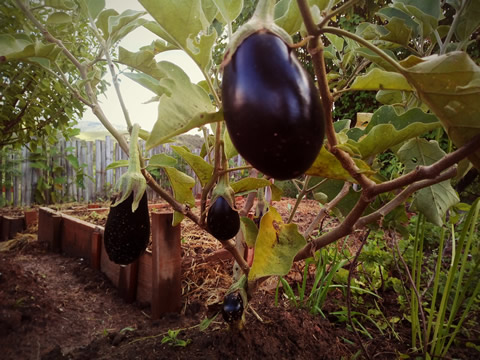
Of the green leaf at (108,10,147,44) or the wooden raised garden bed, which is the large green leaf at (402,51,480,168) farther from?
the wooden raised garden bed

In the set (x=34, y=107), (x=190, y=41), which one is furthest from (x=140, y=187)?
(x=34, y=107)

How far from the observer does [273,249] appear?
0.46 meters

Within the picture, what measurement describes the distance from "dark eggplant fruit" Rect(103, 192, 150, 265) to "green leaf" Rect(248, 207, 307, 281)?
0.60 ft

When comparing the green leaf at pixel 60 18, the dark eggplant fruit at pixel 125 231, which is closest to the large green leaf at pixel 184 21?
the dark eggplant fruit at pixel 125 231

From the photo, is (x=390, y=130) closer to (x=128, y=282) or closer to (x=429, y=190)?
(x=429, y=190)

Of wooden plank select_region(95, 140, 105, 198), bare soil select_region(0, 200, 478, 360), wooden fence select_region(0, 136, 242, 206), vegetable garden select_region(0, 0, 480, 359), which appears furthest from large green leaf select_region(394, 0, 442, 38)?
wooden plank select_region(95, 140, 105, 198)

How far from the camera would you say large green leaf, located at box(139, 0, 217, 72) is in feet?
1.05

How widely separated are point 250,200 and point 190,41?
0.62 meters

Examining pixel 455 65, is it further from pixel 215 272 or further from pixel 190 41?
pixel 215 272

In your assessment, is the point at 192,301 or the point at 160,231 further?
the point at 192,301

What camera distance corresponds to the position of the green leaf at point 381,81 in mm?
324

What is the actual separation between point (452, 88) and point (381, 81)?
8 cm

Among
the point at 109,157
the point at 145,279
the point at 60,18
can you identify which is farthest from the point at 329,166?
the point at 109,157

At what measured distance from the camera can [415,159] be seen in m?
0.51
